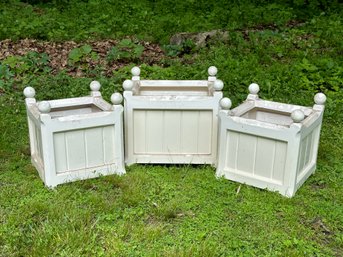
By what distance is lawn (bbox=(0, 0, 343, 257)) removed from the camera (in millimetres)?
2656

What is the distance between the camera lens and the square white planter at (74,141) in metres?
3.06

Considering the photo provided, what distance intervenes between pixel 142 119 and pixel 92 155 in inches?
17.7

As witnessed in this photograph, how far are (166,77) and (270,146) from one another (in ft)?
8.60

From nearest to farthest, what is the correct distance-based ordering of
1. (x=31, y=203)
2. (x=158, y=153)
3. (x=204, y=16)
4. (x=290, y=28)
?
(x=31, y=203)
(x=158, y=153)
(x=290, y=28)
(x=204, y=16)

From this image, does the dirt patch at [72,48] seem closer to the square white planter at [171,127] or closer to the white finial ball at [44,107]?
the square white planter at [171,127]

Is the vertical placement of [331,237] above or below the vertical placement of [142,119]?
below

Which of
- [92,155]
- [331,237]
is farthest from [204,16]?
[331,237]

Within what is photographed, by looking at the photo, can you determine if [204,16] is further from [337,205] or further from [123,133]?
[337,205]

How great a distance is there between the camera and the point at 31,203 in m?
2.93

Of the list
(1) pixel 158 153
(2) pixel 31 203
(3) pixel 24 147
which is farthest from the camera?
(3) pixel 24 147

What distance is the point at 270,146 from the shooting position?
3.06m

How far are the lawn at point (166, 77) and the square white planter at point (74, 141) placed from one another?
0.34ft

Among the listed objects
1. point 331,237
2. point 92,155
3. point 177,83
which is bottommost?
point 331,237

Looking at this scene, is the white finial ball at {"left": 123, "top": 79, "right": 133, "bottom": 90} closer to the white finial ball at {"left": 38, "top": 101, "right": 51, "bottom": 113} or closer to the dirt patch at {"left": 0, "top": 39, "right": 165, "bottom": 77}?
the white finial ball at {"left": 38, "top": 101, "right": 51, "bottom": 113}
